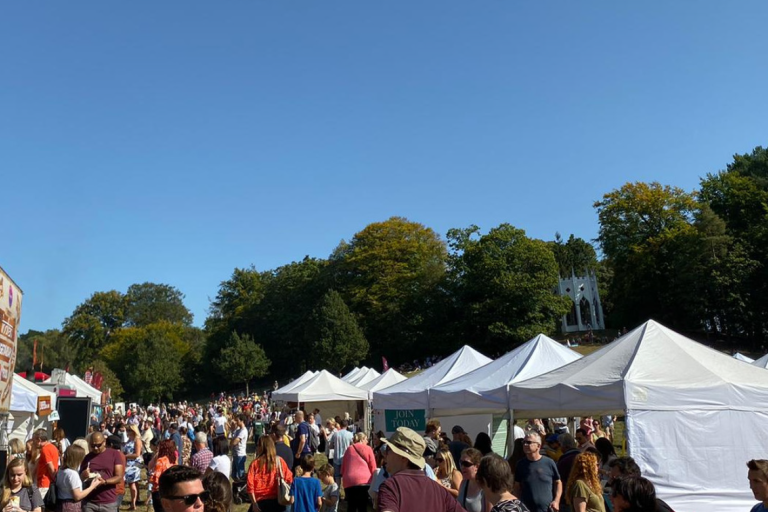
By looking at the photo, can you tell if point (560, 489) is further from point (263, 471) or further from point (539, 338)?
point (539, 338)

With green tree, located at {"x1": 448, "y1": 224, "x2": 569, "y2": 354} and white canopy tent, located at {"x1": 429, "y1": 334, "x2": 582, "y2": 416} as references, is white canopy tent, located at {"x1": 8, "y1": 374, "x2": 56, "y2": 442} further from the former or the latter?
green tree, located at {"x1": 448, "y1": 224, "x2": 569, "y2": 354}

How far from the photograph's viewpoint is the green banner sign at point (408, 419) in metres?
13.7

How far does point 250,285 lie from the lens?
75.3 m

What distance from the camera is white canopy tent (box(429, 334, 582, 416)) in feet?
36.1

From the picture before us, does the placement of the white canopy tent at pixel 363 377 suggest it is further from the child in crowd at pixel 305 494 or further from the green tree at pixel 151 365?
the green tree at pixel 151 365

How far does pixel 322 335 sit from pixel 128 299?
138 ft

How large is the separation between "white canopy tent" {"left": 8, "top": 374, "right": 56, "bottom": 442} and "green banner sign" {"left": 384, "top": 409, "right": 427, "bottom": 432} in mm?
8299

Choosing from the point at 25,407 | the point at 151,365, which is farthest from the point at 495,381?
the point at 151,365

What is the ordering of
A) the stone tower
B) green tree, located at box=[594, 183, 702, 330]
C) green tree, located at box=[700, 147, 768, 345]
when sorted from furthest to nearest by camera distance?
1. the stone tower
2. green tree, located at box=[594, 183, 702, 330]
3. green tree, located at box=[700, 147, 768, 345]

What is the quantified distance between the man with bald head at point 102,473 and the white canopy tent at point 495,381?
20.5 feet

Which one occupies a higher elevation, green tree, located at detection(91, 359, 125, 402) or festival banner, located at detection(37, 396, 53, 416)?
green tree, located at detection(91, 359, 125, 402)

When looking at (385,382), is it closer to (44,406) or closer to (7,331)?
(44,406)

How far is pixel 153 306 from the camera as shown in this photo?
86875 millimetres

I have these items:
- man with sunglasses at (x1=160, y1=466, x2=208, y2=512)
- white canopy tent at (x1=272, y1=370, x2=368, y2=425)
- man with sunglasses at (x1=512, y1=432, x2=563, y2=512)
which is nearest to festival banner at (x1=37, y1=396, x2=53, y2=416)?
white canopy tent at (x1=272, y1=370, x2=368, y2=425)
